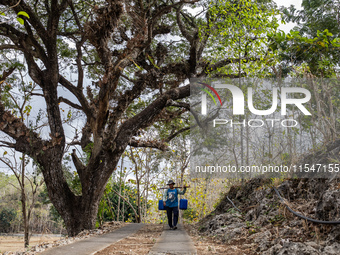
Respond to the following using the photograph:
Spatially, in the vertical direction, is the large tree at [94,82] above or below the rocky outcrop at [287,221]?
above

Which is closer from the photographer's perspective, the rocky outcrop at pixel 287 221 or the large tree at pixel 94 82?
the rocky outcrop at pixel 287 221

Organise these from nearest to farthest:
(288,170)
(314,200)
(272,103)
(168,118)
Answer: (314,200) → (288,170) → (272,103) → (168,118)

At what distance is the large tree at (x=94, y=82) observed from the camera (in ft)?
25.1

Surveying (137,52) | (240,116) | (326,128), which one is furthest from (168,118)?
(326,128)

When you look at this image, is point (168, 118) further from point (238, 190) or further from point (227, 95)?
point (238, 190)

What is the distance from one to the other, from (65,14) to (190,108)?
17.9 ft

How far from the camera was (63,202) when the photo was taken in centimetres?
838

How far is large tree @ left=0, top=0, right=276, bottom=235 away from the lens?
25.1 feet

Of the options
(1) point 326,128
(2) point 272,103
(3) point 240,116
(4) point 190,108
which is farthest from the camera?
(4) point 190,108

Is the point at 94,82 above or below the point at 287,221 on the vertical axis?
above

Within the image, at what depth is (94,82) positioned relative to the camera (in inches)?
363

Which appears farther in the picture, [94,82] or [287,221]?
[94,82]

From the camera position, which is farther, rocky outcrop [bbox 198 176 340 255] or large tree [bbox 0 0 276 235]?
large tree [bbox 0 0 276 235]

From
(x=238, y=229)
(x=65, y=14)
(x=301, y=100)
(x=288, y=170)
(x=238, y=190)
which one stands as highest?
(x=65, y=14)
